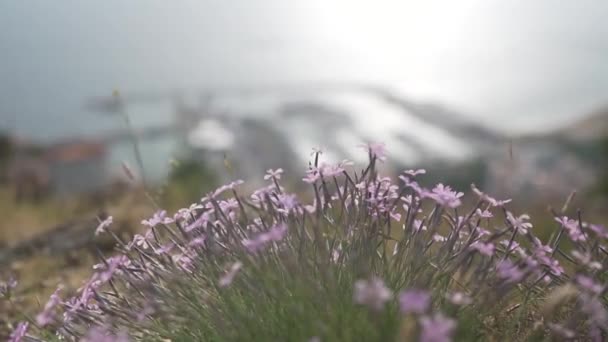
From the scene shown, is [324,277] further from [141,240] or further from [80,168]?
[80,168]

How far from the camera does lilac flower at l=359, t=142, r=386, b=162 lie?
4.73 feet

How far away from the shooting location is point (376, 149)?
1.44 metres

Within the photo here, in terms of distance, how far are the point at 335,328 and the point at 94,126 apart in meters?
12.8

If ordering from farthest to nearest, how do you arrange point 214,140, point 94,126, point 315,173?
point 94,126, point 214,140, point 315,173

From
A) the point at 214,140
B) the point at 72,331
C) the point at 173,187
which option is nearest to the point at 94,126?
the point at 214,140

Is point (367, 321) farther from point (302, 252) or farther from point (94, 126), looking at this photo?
point (94, 126)

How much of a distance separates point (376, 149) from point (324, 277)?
A: 1.01 feet

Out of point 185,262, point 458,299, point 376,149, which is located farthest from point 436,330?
point 185,262

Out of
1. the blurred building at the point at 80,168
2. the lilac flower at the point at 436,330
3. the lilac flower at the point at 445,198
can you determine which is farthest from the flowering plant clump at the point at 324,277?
the blurred building at the point at 80,168

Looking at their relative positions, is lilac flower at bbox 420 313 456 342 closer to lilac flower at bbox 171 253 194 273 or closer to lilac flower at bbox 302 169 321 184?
lilac flower at bbox 302 169 321 184

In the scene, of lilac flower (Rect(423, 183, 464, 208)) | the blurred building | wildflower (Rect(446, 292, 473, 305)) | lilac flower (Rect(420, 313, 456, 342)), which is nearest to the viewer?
lilac flower (Rect(420, 313, 456, 342))

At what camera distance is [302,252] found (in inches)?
56.2

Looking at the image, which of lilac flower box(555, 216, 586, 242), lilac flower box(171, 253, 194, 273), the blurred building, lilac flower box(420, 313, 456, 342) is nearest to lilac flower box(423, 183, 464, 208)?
lilac flower box(555, 216, 586, 242)

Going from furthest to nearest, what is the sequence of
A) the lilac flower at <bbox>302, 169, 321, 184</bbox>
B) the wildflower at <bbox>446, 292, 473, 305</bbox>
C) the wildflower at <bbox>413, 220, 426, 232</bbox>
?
the wildflower at <bbox>413, 220, 426, 232</bbox> → the lilac flower at <bbox>302, 169, 321, 184</bbox> → the wildflower at <bbox>446, 292, 473, 305</bbox>
